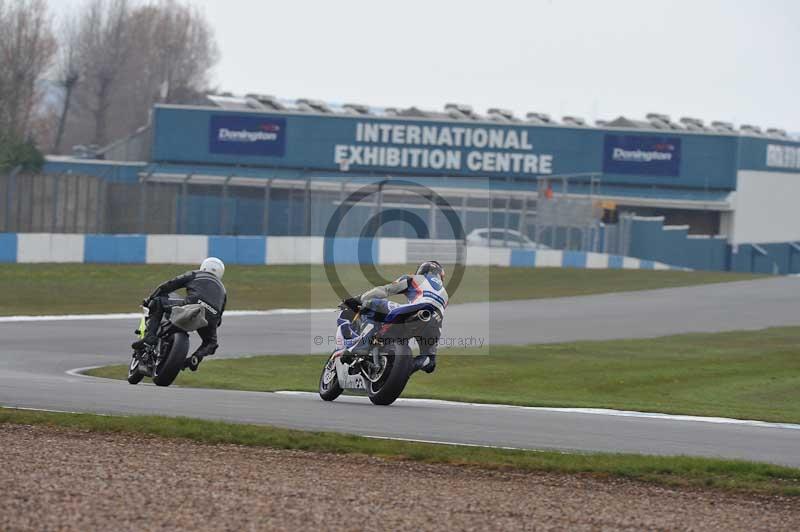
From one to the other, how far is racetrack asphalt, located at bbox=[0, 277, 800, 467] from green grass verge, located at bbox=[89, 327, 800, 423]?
1190mm

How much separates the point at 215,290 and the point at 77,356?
4518mm

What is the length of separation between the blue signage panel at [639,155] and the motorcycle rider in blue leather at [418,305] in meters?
53.9

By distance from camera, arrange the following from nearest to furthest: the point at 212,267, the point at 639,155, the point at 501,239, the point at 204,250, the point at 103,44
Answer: the point at 212,267, the point at 204,250, the point at 501,239, the point at 639,155, the point at 103,44

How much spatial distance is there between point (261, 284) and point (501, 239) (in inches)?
486

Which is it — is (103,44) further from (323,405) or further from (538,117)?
(323,405)

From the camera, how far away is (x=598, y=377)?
19.2 meters

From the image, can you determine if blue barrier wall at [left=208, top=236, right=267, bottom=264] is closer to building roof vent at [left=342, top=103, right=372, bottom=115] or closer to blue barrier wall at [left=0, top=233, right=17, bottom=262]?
blue barrier wall at [left=0, top=233, right=17, bottom=262]

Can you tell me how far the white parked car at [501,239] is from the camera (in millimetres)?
42562

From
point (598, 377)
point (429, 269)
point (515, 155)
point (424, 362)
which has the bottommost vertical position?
point (598, 377)

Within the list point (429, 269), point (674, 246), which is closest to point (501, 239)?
point (674, 246)

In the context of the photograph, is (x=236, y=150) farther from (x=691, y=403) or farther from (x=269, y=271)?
(x=691, y=403)

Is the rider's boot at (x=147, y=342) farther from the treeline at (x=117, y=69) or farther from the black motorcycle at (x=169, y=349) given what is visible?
the treeline at (x=117, y=69)

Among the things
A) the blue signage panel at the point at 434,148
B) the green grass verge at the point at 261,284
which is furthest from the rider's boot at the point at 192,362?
the blue signage panel at the point at 434,148

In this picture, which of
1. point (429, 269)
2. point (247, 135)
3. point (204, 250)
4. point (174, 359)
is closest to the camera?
point (429, 269)
